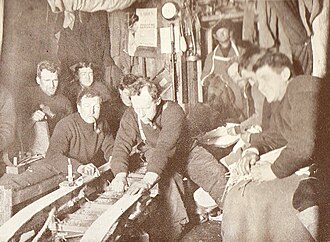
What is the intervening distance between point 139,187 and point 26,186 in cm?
45

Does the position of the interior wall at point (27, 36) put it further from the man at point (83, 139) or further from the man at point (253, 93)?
the man at point (253, 93)

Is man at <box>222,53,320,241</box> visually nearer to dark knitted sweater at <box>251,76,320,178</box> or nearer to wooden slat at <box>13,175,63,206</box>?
dark knitted sweater at <box>251,76,320,178</box>

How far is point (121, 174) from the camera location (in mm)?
2127

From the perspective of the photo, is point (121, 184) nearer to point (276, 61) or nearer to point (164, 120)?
point (164, 120)

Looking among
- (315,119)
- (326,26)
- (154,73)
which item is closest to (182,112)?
(154,73)

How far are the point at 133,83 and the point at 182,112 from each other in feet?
0.73

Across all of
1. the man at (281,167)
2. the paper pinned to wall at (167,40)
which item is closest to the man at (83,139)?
the paper pinned to wall at (167,40)

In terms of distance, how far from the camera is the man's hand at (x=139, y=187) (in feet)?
6.83

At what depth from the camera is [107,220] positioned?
2.03m

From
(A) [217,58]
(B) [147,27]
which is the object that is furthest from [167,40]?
(A) [217,58]

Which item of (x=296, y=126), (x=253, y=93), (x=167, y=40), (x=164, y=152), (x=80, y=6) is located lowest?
(x=164, y=152)

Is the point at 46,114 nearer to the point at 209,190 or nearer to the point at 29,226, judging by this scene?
the point at 29,226

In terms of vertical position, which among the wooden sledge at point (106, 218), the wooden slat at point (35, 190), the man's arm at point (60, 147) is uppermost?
the man's arm at point (60, 147)

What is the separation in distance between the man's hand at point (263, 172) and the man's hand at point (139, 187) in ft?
1.33
